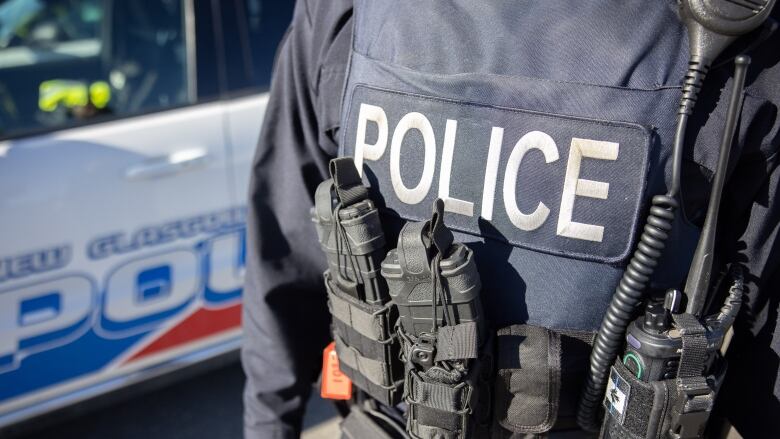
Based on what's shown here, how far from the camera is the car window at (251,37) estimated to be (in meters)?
2.55

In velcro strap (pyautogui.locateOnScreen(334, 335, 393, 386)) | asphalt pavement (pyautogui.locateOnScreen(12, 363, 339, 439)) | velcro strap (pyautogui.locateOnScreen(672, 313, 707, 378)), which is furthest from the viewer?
asphalt pavement (pyautogui.locateOnScreen(12, 363, 339, 439))

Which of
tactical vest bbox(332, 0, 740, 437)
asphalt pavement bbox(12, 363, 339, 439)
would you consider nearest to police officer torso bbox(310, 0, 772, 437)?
tactical vest bbox(332, 0, 740, 437)

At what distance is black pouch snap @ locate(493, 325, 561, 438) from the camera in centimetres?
99

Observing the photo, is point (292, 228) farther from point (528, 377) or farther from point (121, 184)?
point (121, 184)

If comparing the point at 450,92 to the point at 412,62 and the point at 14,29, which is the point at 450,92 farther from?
the point at 14,29

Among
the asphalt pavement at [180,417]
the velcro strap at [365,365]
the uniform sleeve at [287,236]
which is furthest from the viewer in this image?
the asphalt pavement at [180,417]

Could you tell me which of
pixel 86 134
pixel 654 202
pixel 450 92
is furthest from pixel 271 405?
pixel 86 134

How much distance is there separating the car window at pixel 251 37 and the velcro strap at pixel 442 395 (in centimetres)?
178

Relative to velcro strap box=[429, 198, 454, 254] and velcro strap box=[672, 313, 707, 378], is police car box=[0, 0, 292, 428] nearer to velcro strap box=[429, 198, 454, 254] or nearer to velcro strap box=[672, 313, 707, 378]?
velcro strap box=[429, 198, 454, 254]

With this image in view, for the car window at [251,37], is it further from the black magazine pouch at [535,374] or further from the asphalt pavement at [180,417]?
the black magazine pouch at [535,374]

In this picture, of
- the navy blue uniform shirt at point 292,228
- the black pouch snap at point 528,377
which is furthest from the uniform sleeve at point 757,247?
the black pouch snap at point 528,377

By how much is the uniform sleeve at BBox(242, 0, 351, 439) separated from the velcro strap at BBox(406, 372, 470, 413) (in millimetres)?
382

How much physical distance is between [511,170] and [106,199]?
164 centimetres

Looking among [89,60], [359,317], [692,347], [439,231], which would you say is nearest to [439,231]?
[439,231]
